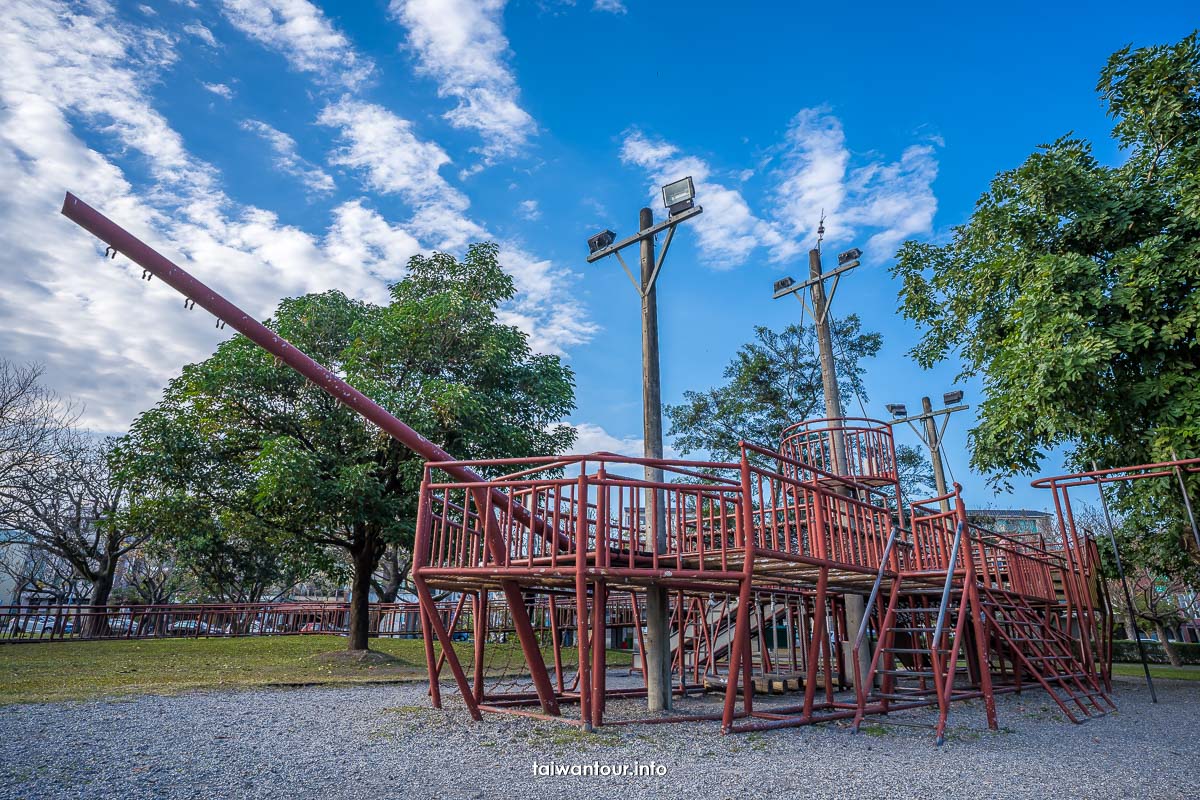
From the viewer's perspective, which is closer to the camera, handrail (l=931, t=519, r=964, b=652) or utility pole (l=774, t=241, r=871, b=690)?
handrail (l=931, t=519, r=964, b=652)

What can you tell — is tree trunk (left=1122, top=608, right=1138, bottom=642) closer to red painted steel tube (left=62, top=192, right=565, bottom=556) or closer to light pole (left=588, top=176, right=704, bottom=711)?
light pole (left=588, top=176, right=704, bottom=711)

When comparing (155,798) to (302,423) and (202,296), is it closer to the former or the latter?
(202,296)

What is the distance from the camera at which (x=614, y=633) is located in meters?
22.9

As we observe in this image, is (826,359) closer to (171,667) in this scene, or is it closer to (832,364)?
(832,364)

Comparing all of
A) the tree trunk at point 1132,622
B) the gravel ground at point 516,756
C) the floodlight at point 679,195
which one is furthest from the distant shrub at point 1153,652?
the floodlight at point 679,195

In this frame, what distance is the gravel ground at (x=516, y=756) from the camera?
4586 mm

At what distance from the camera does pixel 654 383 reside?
877 centimetres

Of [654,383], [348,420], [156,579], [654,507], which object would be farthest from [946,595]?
[156,579]

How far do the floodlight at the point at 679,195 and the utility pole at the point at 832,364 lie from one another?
156 inches

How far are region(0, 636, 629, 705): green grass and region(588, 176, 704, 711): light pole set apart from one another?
7.02 ft

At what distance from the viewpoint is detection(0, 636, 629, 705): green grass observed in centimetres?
946

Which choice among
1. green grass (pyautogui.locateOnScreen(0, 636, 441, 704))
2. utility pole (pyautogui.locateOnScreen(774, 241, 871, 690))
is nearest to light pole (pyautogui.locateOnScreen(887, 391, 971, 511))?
utility pole (pyautogui.locateOnScreen(774, 241, 871, 690))

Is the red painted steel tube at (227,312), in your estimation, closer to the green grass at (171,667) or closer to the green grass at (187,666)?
the green grass at (187,666)

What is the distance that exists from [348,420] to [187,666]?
5.36 metres
